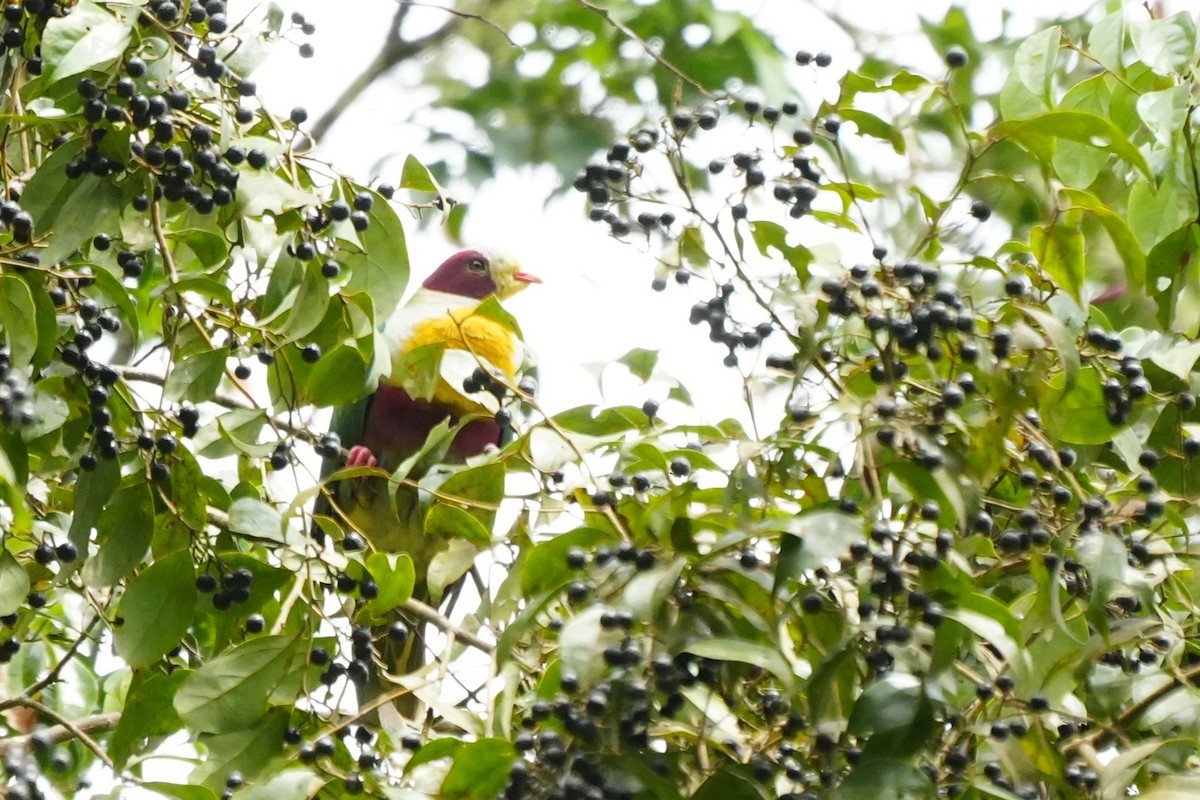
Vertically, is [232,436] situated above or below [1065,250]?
below

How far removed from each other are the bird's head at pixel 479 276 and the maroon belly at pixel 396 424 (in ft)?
1.66

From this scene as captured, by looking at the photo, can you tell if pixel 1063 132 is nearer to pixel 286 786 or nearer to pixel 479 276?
pixel 286 786

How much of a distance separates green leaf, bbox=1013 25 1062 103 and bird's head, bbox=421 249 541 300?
2.10m

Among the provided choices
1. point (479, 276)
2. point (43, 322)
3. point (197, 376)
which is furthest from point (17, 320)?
point (479, 276)

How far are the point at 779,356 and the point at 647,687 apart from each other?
0.36m

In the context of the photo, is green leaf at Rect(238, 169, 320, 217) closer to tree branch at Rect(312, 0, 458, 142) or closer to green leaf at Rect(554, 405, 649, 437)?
green leaf at Rect(554, 405, 649, 437)

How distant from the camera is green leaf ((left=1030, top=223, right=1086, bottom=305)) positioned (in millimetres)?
1353

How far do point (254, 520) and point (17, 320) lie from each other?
33 centimetres

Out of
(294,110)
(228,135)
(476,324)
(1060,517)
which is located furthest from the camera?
(476,324)

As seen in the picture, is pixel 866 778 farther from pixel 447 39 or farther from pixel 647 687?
pixel 447 39

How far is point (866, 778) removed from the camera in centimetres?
110

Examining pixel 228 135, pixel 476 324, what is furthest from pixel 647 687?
pixel 476 324

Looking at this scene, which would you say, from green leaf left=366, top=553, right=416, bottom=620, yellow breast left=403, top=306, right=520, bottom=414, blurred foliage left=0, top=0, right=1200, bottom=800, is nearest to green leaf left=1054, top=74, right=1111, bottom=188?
blurred foliage left=0, top=0, right=1200, bottom=800

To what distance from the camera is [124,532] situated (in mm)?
1505
